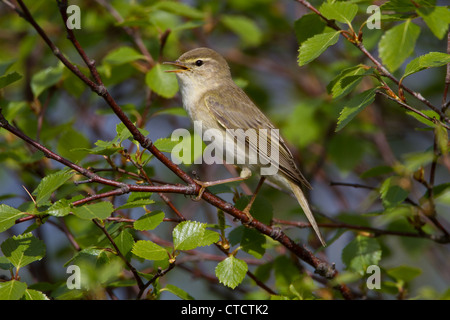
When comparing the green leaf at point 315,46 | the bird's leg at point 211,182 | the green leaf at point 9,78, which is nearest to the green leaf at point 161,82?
the bird's leg at point 211,182

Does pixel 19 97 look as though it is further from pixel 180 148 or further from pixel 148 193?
pixel 148 193

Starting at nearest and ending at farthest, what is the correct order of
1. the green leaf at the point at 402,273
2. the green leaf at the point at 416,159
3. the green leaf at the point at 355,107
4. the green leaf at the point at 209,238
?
the green leaf at the point at 355,107 < the green leaf at the point at 209,238 < the green leaf at the point at 416,159 < the green leaf at the point at 402,273

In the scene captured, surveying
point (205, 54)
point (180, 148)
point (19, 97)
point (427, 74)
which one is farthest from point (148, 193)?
point (427, 74)

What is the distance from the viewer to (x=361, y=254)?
295 cm

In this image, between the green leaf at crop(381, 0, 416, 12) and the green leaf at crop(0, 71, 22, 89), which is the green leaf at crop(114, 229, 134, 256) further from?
the green leaf at crop(381, 0, 416, 12)

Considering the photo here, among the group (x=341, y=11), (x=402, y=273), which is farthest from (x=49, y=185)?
(x=402, y=273)

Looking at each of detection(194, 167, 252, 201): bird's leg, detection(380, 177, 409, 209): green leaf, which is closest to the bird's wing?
detection(194, 167, 252, 201): bird's leg

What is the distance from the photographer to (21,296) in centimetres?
207

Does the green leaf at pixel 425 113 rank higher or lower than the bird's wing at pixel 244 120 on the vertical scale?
lower

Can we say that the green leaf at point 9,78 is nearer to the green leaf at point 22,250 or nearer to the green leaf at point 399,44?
the green leaf at point 22,250

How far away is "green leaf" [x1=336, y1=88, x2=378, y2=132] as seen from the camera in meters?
2.28

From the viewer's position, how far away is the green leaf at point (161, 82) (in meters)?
3.40

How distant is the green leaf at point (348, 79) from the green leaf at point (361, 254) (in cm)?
101

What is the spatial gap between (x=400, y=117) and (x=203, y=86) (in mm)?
2713
